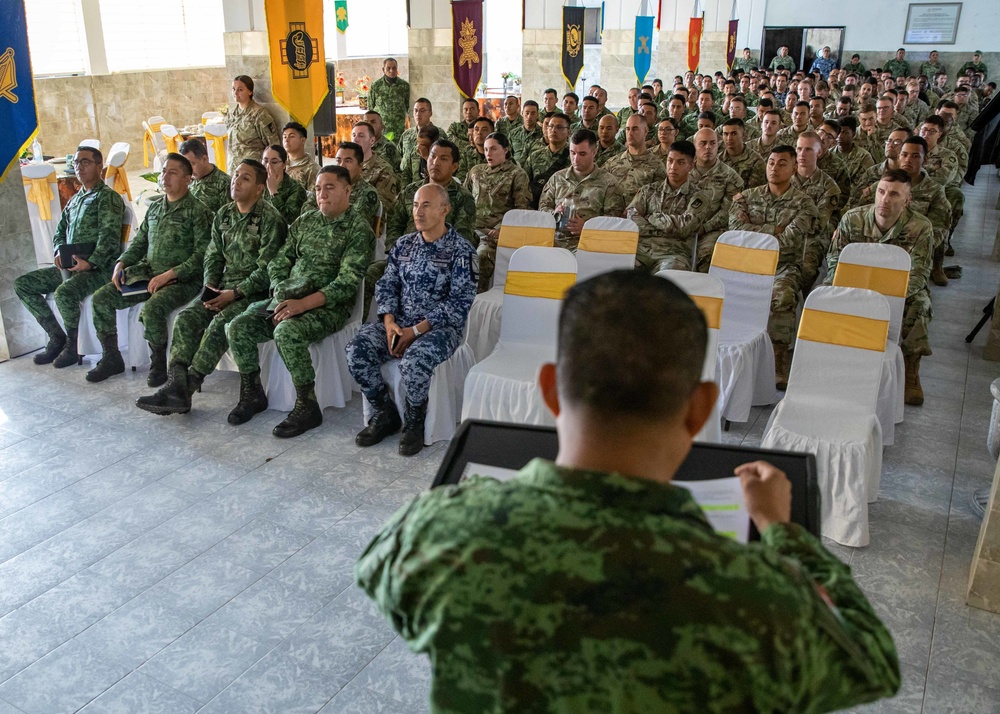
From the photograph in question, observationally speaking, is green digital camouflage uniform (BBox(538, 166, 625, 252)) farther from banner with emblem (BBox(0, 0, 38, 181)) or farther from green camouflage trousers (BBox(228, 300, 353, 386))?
banner with emblem (BBox(0, 0, 38, 181))

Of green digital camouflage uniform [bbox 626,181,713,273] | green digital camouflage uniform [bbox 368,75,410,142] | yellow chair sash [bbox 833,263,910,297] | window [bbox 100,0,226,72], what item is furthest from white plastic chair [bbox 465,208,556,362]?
window [bbox 100,0,226,72]

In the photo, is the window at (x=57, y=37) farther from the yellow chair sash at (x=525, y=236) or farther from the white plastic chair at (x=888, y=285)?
the white plastic chair at (x=888, y=285)

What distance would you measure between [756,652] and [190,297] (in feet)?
15.3

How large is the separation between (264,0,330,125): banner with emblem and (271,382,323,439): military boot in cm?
234

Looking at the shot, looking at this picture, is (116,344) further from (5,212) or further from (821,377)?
(821,377)

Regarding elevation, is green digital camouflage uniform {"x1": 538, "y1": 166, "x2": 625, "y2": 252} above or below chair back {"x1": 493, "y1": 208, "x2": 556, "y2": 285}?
above

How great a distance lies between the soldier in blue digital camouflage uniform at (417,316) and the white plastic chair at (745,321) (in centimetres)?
134

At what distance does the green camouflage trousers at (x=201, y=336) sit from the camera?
452 centimetres

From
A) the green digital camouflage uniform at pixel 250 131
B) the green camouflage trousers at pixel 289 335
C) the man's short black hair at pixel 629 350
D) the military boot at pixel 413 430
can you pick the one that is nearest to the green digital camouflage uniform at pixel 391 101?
the green digital camouflage uniform at pixel 250 131

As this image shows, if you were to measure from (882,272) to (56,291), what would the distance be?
15.2ft

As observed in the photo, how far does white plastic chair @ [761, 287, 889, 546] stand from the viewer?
3.27m

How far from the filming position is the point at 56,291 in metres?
5.07

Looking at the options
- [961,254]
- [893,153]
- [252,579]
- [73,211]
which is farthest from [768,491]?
[961,254]

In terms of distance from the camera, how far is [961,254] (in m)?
7.81
